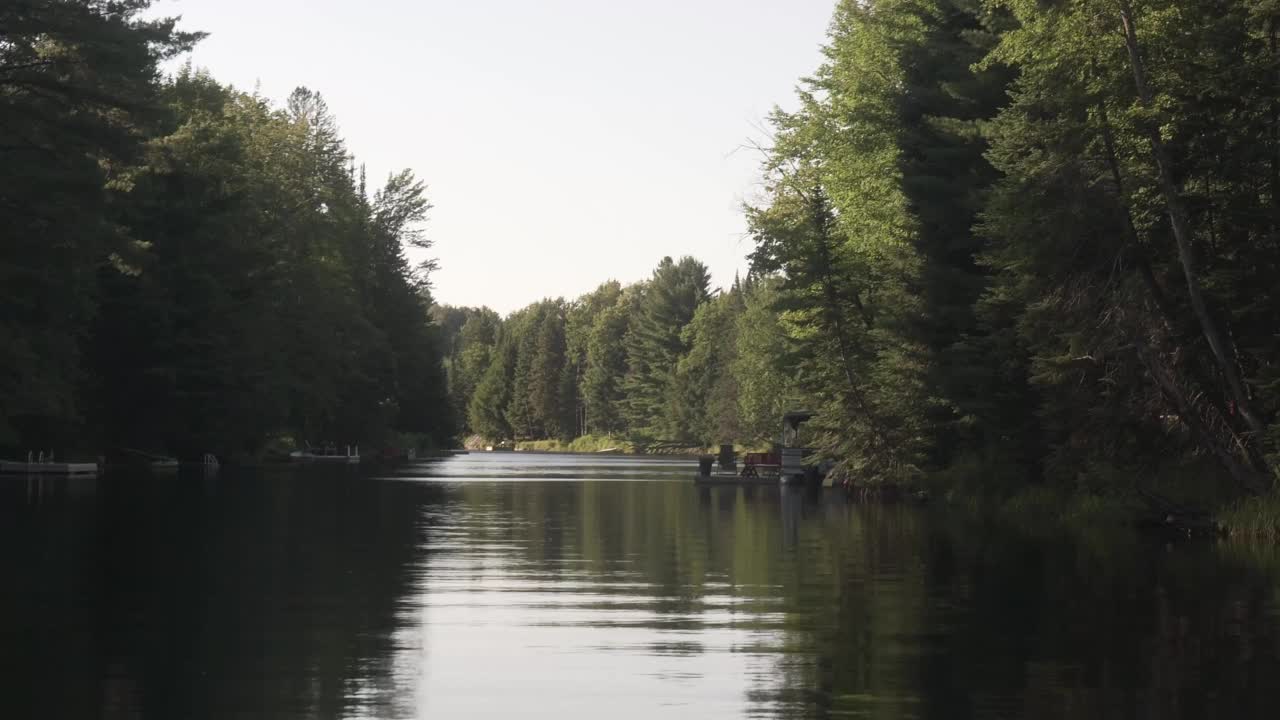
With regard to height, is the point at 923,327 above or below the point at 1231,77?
below

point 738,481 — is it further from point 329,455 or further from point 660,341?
point 660,341

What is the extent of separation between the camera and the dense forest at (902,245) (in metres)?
31.1

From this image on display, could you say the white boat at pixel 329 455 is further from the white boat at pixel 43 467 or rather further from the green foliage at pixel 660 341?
the green foliage at pixel 660 341

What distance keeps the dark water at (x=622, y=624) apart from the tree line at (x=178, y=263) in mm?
19814

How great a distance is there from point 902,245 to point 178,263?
1575 inches

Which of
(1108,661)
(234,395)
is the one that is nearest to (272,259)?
(234,395)

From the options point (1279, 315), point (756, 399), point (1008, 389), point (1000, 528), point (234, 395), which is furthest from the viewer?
point (756, 399)

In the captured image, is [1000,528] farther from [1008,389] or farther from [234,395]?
[234,395]

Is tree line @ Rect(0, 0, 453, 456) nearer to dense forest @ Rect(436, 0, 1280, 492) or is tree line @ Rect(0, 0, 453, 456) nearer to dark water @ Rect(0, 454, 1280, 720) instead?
dark water @ Rect(0, 454, 1280, 720)

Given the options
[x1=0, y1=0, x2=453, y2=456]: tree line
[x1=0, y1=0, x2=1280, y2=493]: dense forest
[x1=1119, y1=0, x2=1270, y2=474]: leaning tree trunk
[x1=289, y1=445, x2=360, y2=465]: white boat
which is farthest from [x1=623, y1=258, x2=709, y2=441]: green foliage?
[x1=1119, y1=0, x2=1270, y2=474]: leaning tree trunk

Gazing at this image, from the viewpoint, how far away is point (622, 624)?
53.6 feet

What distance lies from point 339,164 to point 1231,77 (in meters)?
83.5

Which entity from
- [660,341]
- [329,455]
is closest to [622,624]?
[329,455]

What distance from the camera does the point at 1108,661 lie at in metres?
13.7
